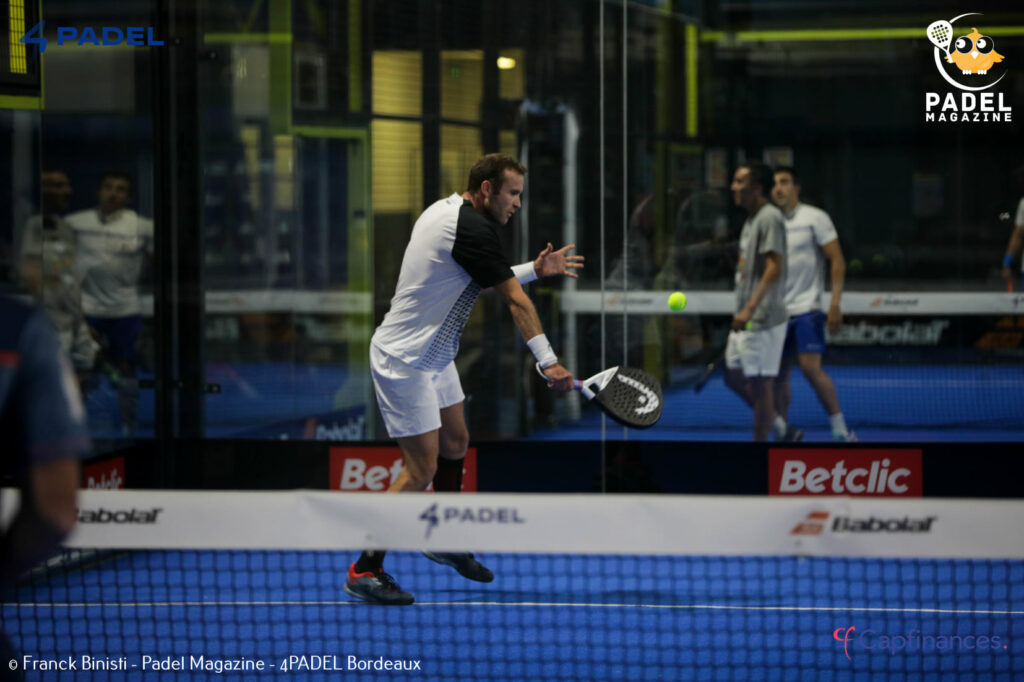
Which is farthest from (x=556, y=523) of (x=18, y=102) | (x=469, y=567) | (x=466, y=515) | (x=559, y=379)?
(x=18, y=102)

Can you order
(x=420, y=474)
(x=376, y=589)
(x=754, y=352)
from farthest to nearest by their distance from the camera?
1. (x=754, y=352)
2. (x=420, y=474)
3. (x=376, y=589)

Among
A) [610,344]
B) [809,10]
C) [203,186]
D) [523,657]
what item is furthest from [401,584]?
[809,10]

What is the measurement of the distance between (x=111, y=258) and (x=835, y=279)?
141 inches

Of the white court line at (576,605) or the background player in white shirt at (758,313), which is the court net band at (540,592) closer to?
the white court line at (576,605)

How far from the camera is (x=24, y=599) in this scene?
5336 millimetres

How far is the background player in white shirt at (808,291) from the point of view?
6.47m

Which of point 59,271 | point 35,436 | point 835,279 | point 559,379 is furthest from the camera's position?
point 835,279

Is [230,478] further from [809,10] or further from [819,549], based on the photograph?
[819,549]

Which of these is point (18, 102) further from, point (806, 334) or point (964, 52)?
point (964, 52)

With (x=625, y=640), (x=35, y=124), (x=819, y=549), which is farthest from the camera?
(x=35, y=124)

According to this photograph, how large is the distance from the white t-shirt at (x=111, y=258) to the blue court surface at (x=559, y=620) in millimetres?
1329

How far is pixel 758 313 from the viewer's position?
6.57 m

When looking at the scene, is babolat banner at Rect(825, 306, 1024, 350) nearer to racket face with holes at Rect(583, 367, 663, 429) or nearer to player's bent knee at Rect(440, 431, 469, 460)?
racket face with holes at Rect(583, 367, 663, 429)

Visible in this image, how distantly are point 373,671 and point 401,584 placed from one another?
50.9 inches
